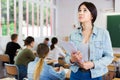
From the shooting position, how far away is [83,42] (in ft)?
6.22

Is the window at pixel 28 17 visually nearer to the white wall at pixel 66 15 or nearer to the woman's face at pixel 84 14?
the white wall at pixel 66 15

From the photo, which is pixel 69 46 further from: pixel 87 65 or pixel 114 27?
pixel 114 27

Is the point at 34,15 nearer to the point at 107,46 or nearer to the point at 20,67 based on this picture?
the point at 20,67

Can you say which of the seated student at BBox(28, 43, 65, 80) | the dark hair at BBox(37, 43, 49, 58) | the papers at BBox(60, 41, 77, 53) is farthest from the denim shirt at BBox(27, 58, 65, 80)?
the papers at BBox(60, 41, 77, 53)

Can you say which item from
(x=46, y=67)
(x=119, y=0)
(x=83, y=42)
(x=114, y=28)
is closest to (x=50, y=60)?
(x=46, y=67)

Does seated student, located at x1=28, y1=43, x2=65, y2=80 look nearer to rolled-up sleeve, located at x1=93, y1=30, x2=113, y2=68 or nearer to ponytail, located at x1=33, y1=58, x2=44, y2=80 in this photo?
ponytail, located at x1=33, y1=58, x2=44, y2=80

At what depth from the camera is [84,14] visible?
1869mm

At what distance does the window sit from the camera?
24.1 ft

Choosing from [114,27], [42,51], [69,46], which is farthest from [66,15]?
[69,46]

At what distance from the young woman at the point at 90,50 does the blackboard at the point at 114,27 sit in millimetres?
7443

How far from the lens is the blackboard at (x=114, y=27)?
9094 mm

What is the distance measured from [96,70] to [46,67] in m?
1.38

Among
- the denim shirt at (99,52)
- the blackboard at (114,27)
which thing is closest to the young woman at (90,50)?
the denim shirt at (99,52)

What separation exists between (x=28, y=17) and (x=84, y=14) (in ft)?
23.0
